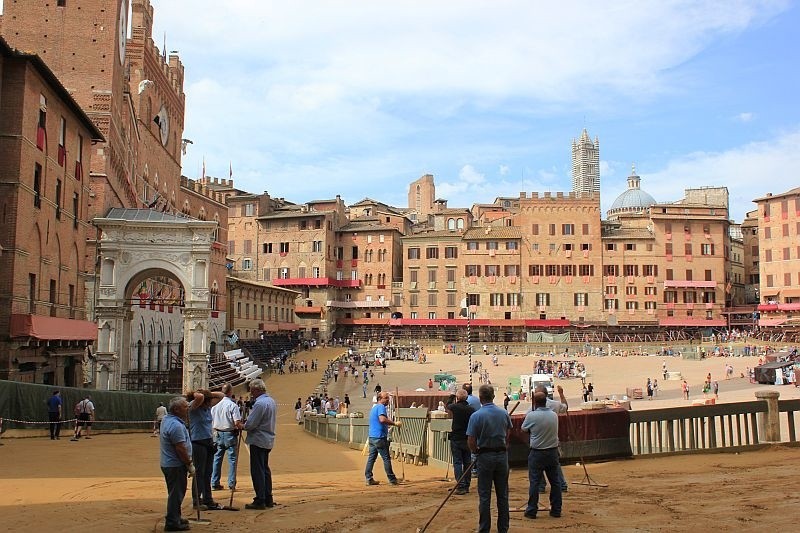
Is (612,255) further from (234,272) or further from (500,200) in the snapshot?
(234,272)

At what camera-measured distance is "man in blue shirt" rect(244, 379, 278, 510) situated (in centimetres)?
983

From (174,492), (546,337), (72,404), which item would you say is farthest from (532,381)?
(174,492)

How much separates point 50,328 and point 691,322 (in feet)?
245

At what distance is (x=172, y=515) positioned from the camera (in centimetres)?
848

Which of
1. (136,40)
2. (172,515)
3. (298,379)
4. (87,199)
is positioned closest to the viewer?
(172,515)

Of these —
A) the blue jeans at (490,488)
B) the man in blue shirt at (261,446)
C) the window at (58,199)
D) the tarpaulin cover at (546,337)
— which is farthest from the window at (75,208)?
the tarpaulin cover at (546,337)

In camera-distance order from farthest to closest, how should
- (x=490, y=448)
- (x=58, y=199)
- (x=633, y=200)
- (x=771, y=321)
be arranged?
(x=633, y=200) → (x=771, y=321) → (x=58, y=199) → (x=490, y=448)

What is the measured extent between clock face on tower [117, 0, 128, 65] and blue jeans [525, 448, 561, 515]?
3712cm

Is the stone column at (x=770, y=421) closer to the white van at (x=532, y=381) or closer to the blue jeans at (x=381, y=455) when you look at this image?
the blue jeans at (x=381, y=455)

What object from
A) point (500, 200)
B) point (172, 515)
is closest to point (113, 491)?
point (172, 515)

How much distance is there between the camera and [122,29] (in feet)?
137

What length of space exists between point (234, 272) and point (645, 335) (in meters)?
48.1

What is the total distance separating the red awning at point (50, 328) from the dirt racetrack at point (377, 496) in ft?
25.5

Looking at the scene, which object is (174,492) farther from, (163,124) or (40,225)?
(163,124)
